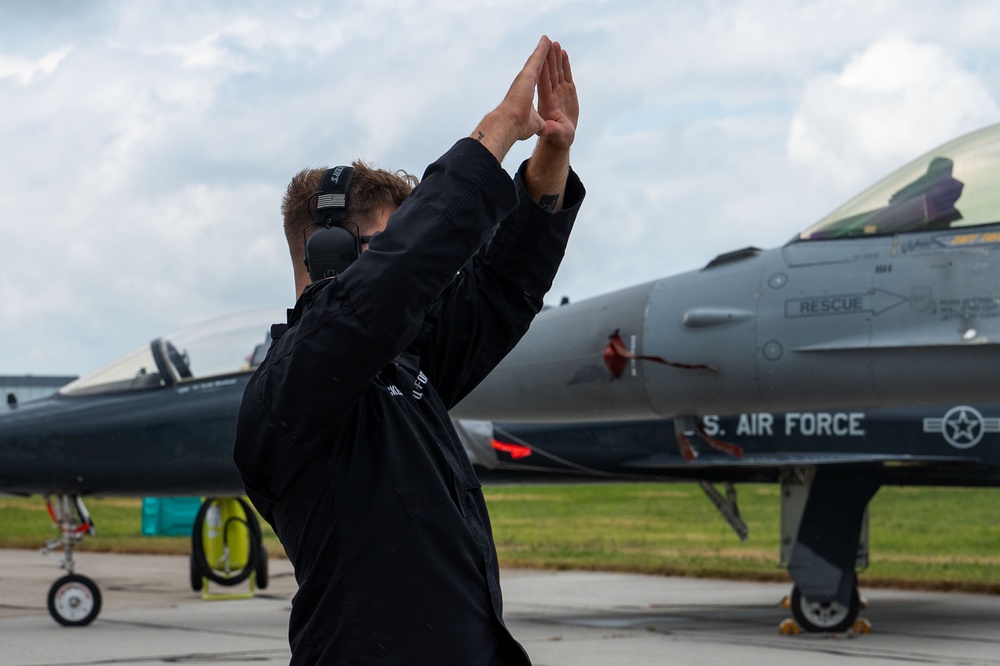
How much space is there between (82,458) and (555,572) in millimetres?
7810

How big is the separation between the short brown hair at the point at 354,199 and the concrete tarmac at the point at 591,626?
5887 mm

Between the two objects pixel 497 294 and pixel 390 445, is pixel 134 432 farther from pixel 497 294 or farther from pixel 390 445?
pixel 390 445

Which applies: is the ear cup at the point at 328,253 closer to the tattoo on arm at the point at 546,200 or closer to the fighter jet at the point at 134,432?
the tattoo on arm at the point at 546,200

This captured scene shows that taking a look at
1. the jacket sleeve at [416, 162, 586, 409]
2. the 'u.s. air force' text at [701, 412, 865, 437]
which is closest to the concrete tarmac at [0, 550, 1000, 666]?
the 'u.s. air force' text at [701, 412, 865, 437]

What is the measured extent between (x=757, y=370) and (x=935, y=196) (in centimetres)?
142

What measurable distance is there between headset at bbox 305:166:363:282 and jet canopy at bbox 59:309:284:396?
768cm

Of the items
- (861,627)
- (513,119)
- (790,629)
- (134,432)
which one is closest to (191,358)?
(134,432)

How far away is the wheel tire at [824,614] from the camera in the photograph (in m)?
9.16

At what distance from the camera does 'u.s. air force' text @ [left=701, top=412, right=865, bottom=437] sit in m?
9.78

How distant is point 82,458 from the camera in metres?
9.30

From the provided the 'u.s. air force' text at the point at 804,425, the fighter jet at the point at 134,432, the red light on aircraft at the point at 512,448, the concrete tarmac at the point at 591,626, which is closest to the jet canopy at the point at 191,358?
the fighter jet at the point at 134,432

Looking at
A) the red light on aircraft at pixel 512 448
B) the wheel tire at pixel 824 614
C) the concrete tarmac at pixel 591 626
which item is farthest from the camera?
the red light on aircraft at pixel 512 448

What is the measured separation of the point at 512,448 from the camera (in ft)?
38.2

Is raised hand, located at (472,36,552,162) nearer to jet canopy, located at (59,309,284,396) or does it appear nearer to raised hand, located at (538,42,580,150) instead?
raised hand, located at (538,42,580,150)
